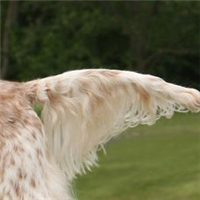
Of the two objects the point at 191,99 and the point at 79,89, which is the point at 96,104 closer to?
the point at 79,89

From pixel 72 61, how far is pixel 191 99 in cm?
2787

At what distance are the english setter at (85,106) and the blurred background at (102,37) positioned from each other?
25041 millimetres

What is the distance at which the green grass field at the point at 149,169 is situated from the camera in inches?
442

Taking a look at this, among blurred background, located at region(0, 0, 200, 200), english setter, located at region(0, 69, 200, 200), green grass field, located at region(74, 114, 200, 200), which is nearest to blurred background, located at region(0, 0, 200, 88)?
blurred background, located at region(0, 0, 200, 200)

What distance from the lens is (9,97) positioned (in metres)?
4.59

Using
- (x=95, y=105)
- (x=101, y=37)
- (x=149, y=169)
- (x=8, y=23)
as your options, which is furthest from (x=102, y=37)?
(x=95, y=105)

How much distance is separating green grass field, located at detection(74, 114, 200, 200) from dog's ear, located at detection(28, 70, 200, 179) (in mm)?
3779

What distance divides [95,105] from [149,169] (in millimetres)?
8699

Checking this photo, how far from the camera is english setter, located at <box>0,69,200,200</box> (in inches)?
A: 182

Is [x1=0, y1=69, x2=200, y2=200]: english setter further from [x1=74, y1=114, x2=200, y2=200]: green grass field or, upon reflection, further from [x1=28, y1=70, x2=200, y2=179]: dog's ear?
[x1=74, y1=114, x2=200, y2=200]: green grass field

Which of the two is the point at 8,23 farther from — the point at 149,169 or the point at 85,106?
the point at 85,106

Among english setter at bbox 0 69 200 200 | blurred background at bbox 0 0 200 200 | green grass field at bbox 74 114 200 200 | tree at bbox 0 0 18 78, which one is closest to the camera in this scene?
english setter at bbox 0 69 200 200

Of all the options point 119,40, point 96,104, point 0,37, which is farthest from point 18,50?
point 96,104

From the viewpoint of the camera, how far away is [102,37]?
3372 centimetres
